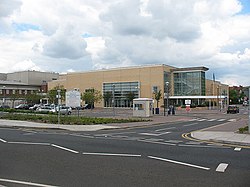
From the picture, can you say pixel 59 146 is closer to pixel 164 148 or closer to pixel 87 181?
pixel 164 148

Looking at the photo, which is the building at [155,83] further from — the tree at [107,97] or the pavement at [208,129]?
the pavement at [208,129]

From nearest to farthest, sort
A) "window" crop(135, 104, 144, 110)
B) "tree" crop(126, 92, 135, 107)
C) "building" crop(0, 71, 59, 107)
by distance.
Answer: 1. "window" crop(135, 104, 144, 110)
2. "tree" crop(126, 92, 135, 107)
3. "building" crop(0, 71, 59, 107)

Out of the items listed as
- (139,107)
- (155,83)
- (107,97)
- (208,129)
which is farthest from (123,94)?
(208,129)

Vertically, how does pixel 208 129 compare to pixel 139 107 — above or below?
below

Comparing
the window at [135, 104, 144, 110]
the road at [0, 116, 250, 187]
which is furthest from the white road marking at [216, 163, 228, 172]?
the window at [135, 104, 144, 110]

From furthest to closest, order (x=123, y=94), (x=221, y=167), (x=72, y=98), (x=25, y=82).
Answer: (x=25, y=82) < (x=123, y=94) < (x=72, y=98) < (x=221, y=167)

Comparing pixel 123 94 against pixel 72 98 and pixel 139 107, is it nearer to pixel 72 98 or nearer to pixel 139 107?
pixel 139 107

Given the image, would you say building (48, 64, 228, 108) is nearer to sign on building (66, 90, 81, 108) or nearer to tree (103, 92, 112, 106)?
tree (103, 92, 112, 106)

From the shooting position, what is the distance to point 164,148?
13430 mm

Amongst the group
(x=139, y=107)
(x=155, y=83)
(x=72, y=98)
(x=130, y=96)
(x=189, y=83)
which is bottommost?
(x=139, y=107)

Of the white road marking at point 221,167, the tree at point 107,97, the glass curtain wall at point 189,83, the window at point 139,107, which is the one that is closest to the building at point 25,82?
the tree at point 107,97

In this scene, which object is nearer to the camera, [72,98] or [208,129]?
[208,129]

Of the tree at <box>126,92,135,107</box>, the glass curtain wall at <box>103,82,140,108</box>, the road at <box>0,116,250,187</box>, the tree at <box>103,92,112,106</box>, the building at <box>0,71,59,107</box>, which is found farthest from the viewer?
the building at <box>0,71,59,107</box>

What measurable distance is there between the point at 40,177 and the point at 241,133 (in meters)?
13.4
